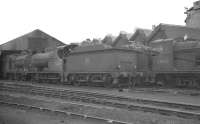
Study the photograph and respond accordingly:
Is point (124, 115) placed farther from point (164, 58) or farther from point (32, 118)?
point (164, 58)

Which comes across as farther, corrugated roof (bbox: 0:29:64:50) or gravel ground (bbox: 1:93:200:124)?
corrugated roof (bbox: 0:29:64:50)

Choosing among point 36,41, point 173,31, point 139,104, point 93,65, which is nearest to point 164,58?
point 93,65

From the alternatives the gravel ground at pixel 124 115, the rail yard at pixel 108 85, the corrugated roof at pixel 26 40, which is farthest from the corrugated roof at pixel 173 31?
the gravel ground at pixel 124 115

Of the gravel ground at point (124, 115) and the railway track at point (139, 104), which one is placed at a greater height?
the railway track at point (139, 104)

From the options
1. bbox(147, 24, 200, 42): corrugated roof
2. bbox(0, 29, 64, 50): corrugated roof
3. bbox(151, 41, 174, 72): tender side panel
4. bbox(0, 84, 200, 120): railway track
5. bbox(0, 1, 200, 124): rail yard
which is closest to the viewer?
bbox(0, 84, 200, 120): railway track

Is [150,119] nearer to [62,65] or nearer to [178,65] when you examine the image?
[178,65]

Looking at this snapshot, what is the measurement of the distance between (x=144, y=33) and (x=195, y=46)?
79.4 feet

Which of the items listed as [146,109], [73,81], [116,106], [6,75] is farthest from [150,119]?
[6,75]

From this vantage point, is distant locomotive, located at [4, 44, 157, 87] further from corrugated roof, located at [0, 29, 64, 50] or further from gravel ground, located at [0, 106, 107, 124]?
corrugated roof, located at [0, 29, 64, 50]

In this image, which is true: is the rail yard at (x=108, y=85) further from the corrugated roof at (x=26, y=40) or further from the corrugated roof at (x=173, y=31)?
the corrugated roof at (x=26, y=40)

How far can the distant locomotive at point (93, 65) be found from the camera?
17500mm

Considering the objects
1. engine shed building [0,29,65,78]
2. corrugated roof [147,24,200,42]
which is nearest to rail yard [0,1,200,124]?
corrugated roof [147,24,200,42]

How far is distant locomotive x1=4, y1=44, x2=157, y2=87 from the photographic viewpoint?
689 inches

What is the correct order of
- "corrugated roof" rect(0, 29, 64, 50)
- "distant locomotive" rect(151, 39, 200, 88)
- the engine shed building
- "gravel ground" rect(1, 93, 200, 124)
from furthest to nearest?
"corrugated roof" rect(0, 29, 64, 50)
the engine shed building
"distant locomotive" rect(151, 39, 200, 88)
"gravel ground" rect(1, 93, 200, 124)
